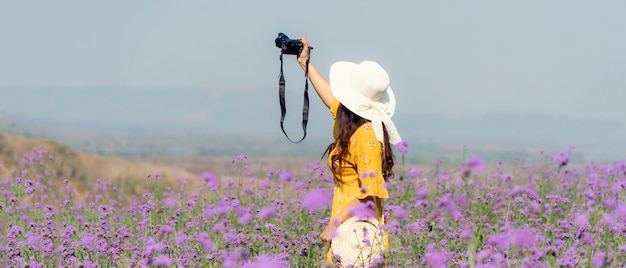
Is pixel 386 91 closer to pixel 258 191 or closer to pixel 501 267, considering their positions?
pixel 501 267

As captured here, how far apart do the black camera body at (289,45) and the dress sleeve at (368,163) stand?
87 centimetres

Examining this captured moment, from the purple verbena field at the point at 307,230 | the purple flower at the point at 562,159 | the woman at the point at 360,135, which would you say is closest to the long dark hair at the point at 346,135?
the woman at the point at 360,135

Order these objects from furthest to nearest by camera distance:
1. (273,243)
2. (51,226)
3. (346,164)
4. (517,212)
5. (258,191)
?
1. (258,191)
2. (517,212)
3. (51,226)
4. (273,243)
5. (346,164)

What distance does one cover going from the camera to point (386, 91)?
419cm

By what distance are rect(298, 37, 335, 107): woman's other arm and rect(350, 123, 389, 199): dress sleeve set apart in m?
0.55

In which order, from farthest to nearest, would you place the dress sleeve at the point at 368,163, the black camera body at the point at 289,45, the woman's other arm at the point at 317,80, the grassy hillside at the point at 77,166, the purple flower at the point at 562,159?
the grassy hillside at the point at 77,166
the black camera body at the point at 289,45
the woman's other arm at the point at 317,80
the dress sleeve at the point at 368,163
the purple flower at the point at 562,159

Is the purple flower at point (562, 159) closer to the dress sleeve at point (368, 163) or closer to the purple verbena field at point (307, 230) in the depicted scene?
the purple verbena field at point (307, 230)

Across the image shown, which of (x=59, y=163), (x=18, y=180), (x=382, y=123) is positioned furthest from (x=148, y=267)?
(x=59, y=163)

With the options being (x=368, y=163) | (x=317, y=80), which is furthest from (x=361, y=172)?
(x=317, y=80)

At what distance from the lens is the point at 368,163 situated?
3791mm

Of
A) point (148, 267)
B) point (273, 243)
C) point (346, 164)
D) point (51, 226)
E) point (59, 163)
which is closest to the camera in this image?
point (148, 267)

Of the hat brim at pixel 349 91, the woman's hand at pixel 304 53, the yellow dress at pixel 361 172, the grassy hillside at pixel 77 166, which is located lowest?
the grassy hillside at pixel 77 166

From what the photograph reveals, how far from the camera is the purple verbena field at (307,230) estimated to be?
11.3 feet

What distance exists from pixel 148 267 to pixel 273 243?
1.40 m
